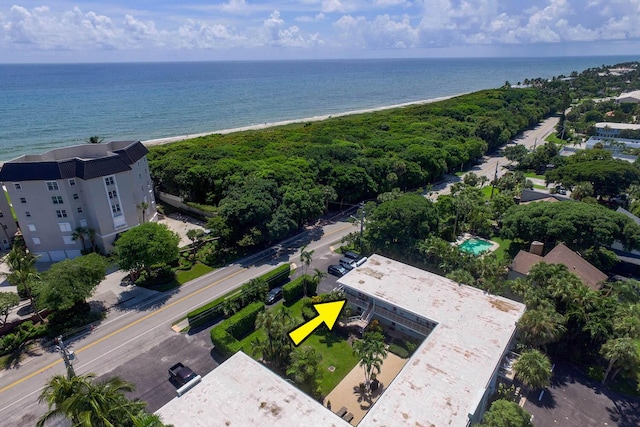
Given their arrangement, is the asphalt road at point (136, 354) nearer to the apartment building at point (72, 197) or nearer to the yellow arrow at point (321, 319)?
the yellow arrow at point (321, 319)

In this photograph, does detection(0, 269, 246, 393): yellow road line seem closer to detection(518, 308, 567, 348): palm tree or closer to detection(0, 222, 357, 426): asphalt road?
detection(0, 222, 357, 426): asphalt road

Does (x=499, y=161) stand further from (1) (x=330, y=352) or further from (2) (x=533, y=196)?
(1) (x=330, y=352)

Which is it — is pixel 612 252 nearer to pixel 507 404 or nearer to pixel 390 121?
pixel 507 404

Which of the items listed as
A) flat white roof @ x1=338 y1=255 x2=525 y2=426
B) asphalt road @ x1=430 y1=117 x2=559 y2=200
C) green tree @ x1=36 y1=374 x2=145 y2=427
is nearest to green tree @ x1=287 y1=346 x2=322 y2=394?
flat white roof @ x1=338 y1=255 x2=525 y2=426

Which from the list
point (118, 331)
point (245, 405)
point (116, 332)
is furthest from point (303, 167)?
point (245, 405)

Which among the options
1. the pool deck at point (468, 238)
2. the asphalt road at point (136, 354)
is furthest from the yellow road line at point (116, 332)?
the pool deck at point (468, 238)
